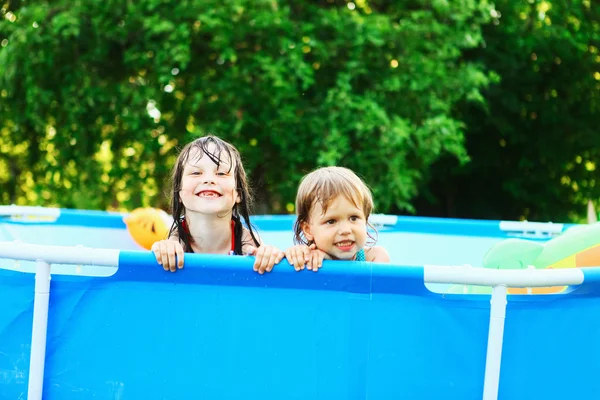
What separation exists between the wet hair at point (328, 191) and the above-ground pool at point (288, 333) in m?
0.28

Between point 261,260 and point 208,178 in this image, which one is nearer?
point 261,260

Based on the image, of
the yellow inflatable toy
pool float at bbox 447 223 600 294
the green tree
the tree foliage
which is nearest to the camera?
pool float at bbox 447 223 600 294

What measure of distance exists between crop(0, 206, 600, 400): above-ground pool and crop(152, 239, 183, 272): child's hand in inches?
→ 1.0

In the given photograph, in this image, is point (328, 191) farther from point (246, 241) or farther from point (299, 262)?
point (246, 241)

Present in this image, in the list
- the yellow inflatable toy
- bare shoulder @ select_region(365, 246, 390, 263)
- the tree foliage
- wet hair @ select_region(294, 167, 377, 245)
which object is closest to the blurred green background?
the tree foliage

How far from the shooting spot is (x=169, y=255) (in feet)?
6.14

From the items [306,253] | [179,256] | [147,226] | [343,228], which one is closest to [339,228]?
[343,228]

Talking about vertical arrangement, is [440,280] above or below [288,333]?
above

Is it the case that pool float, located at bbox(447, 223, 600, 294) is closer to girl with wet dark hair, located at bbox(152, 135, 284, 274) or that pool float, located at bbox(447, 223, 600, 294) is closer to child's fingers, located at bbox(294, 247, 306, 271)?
child's fingers, located at bbox(294, 247, 306, 271)

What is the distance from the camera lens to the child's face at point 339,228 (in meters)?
2.08

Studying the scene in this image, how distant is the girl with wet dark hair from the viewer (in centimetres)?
240

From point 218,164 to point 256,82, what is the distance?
2964 millimetres

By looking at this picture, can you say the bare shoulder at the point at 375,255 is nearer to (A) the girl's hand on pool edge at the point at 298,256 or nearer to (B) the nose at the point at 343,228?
(B) the nose at the point at 343,228

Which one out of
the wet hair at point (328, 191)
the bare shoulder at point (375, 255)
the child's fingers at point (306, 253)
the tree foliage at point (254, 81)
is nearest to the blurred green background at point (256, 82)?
the tree foliage at point (254, 81)
